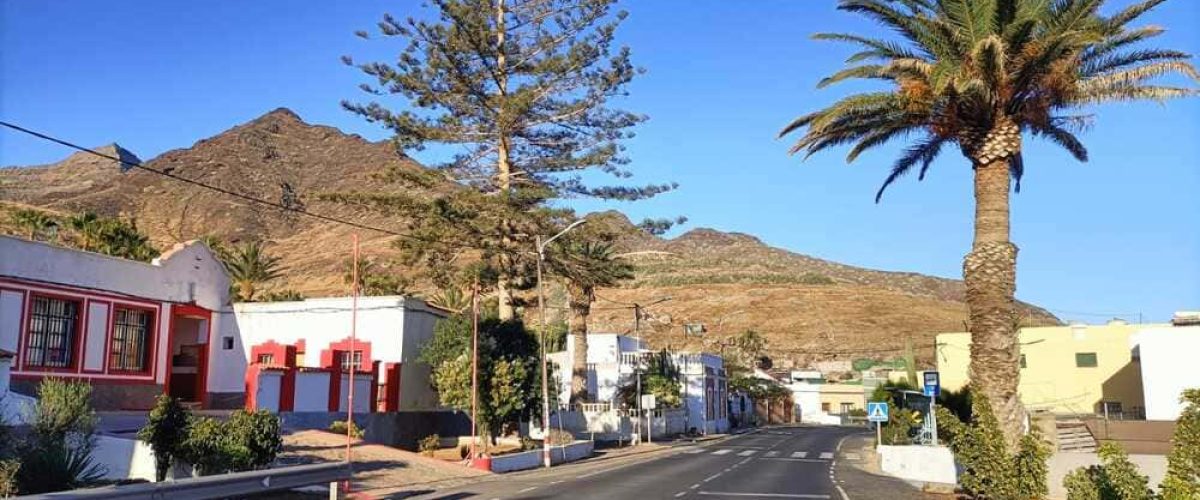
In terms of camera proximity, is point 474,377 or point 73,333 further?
point 474,377

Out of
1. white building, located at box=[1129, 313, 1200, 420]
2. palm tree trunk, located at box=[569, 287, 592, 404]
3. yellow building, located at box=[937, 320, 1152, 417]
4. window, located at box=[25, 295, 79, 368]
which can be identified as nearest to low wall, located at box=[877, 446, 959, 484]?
white building, located at box=[1129, 313, 1200, 420]

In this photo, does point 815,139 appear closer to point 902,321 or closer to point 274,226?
point 902,321

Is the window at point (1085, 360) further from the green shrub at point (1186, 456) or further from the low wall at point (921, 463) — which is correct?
the green shrub at point (1186, 456)

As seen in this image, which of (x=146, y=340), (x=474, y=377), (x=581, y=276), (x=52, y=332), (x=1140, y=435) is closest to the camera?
(x=52, y=332)

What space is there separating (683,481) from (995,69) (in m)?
13.1

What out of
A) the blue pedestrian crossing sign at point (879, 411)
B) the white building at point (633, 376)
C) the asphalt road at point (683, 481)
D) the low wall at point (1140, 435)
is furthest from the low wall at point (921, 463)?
the white building at point (633, 376)

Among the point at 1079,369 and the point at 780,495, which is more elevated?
the point at 1079,369

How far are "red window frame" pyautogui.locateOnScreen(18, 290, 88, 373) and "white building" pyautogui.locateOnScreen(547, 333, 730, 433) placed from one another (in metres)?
24.8

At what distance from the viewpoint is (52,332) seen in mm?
25188

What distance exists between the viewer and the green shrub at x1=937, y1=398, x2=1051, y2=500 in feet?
50.2

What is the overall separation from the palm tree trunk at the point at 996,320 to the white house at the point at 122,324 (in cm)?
2106

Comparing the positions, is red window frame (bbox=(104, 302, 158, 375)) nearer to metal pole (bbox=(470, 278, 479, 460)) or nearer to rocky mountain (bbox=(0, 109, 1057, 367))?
metal pole (bbox=(470, 278, 479, 460))

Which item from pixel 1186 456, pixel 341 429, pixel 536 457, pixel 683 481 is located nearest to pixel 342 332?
pixel 341 429

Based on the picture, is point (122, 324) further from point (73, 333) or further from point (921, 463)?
point (921, 463)
